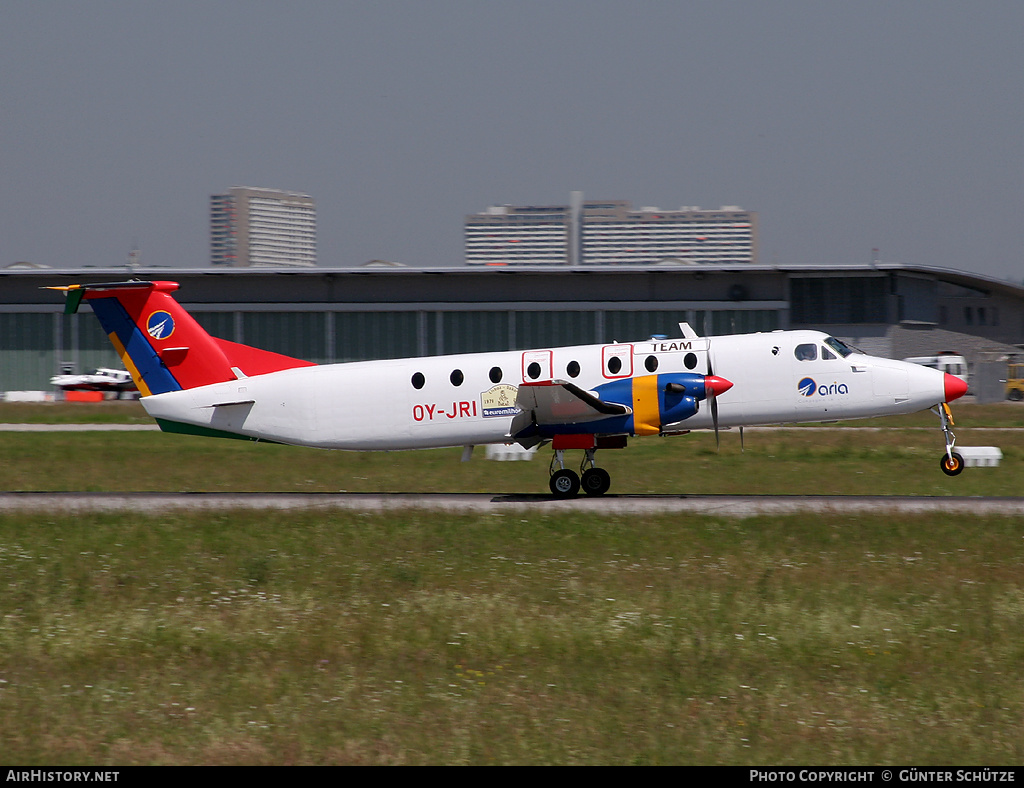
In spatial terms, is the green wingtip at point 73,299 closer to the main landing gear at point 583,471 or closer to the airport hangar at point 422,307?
the main landing gear at point 583,471

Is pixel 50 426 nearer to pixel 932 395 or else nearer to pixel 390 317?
pixel 390 317

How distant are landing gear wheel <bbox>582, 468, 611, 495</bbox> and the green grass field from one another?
10.6 feet

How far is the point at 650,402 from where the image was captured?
2062 cm

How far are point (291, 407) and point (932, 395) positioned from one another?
1386cm

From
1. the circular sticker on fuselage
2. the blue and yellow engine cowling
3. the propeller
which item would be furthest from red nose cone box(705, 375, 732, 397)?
the circular sticker on fuselage

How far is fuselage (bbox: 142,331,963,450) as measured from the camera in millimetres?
21234

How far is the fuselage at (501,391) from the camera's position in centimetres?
2123

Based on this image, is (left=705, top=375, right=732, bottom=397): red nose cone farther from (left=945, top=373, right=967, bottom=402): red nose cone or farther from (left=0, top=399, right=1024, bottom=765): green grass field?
(left=945, top=373, right=967, bottom=402): red nose cone

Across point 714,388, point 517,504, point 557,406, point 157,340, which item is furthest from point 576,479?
point 157,340

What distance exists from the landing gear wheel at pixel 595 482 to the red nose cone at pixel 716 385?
9.97 ft

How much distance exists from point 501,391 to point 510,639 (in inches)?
389

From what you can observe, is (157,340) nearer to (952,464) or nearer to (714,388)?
(714,388)

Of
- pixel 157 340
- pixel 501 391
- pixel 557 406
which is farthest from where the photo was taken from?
pixel 157 340

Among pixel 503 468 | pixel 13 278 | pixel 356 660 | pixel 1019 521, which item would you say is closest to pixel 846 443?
pixel 503 468
